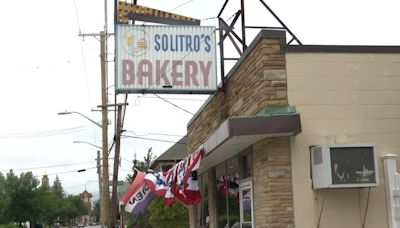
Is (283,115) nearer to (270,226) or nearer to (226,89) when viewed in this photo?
(270,226)

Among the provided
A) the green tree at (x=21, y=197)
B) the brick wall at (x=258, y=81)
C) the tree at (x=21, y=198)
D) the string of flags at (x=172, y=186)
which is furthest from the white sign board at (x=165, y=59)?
the green tree at (x=21, y=197)

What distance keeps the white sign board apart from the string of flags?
1.50m

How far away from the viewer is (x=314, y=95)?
9.42m

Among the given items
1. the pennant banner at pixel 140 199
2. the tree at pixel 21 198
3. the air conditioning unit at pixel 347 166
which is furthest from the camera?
the tree at pixel 21 198

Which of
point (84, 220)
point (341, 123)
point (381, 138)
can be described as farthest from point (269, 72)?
point (84, 220)

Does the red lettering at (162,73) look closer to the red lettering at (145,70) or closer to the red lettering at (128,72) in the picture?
the red lettering at (145,70)

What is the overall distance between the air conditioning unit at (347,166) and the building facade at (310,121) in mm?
167

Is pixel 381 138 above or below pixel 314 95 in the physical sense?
below

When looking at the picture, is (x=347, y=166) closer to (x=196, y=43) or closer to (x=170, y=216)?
(x=196, y=43)

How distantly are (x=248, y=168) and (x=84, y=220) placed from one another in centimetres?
18380

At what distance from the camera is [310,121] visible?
30.6 feet

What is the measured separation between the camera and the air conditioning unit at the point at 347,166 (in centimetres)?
876

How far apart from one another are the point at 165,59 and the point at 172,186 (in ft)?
9.56

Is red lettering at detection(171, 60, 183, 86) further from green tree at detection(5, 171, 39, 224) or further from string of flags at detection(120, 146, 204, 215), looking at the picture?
green tree at detection(5, 171, 39, 224)
